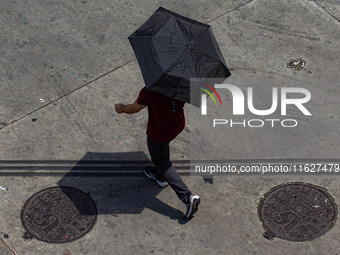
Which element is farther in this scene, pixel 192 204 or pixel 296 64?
pixel 296 64

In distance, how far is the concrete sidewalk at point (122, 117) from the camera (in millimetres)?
5988

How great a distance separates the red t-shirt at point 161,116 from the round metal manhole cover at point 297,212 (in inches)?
58.4

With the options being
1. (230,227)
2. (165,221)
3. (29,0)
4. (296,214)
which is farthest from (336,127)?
(29,0)

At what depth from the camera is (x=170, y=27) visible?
18.0 feet

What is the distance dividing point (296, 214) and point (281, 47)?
311 centimetres

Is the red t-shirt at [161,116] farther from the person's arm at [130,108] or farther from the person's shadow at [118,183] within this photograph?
the person's shadow at [118,183]

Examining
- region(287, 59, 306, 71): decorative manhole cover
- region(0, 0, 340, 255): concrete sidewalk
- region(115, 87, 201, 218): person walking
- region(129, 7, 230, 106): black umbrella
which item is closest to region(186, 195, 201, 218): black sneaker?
region(115, 87, 201, 218): person walking

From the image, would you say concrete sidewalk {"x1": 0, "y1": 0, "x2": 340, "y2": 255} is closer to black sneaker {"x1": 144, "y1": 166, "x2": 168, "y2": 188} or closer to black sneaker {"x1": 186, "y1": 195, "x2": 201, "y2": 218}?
black sneaker {"x1": 144, "y1": 166, "x2": 168, "y2": 188}

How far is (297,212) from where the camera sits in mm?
6215

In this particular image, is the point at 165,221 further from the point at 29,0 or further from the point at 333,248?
the point at 29,0

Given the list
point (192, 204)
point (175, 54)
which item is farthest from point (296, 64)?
point (175, 54)

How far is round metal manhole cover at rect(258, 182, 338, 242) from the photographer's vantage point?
6046 millimetres

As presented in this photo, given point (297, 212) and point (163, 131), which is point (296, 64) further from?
point (163, 131)

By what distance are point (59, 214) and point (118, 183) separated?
2.61 ft
